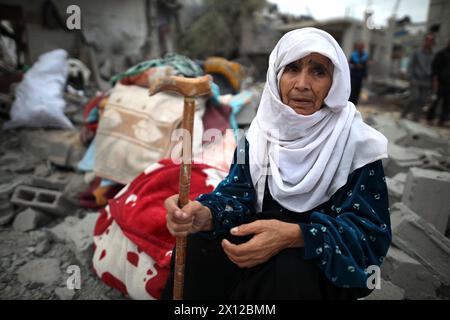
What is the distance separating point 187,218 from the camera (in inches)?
55.4

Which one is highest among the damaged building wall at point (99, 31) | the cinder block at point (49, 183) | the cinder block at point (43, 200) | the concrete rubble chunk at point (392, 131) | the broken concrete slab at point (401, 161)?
the damaged building wall at point (99, 31)

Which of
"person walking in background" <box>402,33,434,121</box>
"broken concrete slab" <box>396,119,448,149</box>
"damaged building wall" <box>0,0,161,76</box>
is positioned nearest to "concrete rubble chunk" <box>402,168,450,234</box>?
"broken concrete slab" <box>396,119,448,149</box>

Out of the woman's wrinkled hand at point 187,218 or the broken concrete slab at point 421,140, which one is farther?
the broken concrete slab at point 421,140

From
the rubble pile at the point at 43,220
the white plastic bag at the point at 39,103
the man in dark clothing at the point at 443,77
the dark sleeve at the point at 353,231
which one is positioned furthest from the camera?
the man in dark clothing at the point at 443,77

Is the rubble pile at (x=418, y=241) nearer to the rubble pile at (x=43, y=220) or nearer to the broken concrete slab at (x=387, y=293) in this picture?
the broken concrete slab at (x=387, y=293)

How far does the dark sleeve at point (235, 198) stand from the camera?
59.3 inches

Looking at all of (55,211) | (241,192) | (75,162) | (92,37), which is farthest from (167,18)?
(241,192)

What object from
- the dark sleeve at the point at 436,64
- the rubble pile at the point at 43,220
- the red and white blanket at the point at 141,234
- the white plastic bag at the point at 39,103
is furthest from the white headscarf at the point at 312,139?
the dark sleeve at the point at 436,64

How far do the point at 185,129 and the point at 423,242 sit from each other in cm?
182

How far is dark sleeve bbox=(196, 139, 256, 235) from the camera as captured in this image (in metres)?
1.51

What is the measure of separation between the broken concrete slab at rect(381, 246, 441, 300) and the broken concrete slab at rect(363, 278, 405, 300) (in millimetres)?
58

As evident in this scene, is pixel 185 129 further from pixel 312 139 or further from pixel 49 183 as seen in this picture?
pixel 49 183

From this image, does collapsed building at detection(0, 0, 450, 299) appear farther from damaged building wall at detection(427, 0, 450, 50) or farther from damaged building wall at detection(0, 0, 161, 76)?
damaged building wall at detection(427, 0, 450, 50)

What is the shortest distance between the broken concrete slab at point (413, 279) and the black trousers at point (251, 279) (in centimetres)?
91
